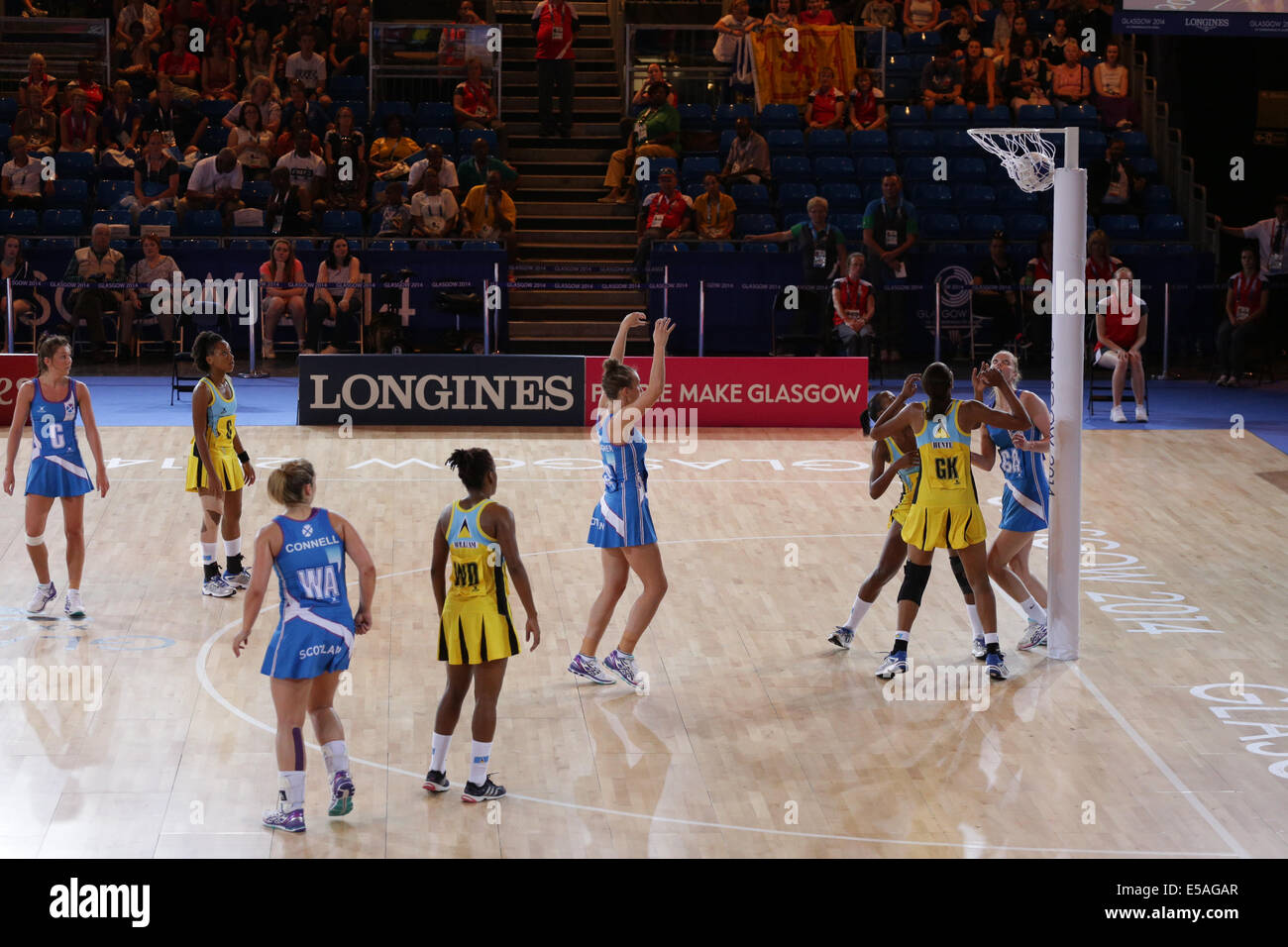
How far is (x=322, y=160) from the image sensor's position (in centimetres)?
2112

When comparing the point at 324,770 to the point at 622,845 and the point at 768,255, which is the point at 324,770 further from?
the point at 768,255

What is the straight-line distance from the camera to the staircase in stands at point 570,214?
21.2 metres

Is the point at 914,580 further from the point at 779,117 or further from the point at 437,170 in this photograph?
the point at 779,117

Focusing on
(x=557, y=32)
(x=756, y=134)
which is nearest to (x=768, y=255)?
(x=756, y=134)

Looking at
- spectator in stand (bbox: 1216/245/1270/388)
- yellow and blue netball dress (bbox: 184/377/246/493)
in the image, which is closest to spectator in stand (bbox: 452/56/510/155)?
spectator in stand (bbox: 1216/245/1270/388)

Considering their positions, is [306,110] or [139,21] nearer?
[306,110]

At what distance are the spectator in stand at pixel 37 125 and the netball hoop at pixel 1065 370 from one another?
15609 mm

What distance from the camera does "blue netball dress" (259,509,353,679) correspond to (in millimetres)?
7066

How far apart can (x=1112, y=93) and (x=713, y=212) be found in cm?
643

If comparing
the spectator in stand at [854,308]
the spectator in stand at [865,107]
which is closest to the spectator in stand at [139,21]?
the spectator in stand at [865,107]

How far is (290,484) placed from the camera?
23.2 feet

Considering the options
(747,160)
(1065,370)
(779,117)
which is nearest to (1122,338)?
(747,160)

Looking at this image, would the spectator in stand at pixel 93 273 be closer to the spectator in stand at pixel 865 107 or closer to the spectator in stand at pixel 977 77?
the spectator in stand at pixel 865 107

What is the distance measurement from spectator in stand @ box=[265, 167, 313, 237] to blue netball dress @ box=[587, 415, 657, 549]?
1246cm
